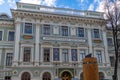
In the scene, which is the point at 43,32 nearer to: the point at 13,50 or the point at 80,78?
the point at 13,50

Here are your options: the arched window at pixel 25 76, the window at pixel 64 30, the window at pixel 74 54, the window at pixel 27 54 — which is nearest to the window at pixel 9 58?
the window at pixel 27 54

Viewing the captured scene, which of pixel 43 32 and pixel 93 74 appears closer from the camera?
Answer: pixel 93 74

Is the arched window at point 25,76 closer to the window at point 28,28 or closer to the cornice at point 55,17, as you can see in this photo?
the window at point 28,28

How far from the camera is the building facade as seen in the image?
2000cm

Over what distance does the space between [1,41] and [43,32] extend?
6072mm

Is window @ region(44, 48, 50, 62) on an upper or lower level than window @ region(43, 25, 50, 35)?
lower

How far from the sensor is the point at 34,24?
21.7 meters

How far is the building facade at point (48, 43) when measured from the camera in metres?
20.0

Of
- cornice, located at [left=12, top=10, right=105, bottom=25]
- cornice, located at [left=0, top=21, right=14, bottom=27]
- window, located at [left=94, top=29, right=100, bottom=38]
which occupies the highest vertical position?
cornice, located at [left=12, top=10, right=105, bottom=25]

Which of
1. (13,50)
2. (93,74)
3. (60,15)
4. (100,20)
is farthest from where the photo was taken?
(100,20)

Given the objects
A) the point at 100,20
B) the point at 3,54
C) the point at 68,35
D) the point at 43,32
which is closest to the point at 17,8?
the point at 43,32

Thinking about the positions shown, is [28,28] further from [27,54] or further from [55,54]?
[55,54]

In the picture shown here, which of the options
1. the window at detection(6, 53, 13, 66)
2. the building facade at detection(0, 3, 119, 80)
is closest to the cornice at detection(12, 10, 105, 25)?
the building facade at detection(0, 3, 119, 80)

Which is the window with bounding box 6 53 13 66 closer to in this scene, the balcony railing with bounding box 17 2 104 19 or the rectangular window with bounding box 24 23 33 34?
the rectangular window with bounding box 24 23 33 34
